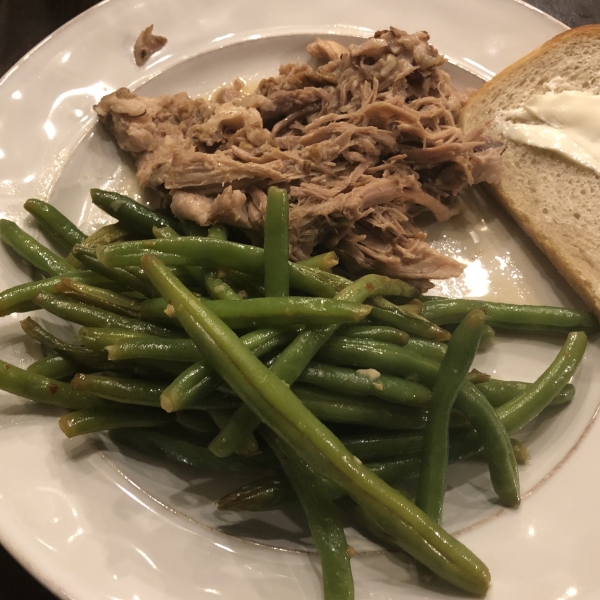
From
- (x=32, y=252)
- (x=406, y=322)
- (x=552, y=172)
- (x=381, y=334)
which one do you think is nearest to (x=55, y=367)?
(x=32, y=252)

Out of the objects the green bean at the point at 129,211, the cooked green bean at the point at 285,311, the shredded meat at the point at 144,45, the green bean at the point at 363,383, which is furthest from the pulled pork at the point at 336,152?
the green bean at the point at 363,383

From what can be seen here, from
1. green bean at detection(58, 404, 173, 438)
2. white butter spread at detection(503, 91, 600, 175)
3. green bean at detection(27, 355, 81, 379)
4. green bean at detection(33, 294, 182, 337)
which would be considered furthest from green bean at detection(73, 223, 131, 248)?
white butter spread at detection(503, 91, 600, 175)

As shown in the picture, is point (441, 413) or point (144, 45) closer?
point (441, 413)

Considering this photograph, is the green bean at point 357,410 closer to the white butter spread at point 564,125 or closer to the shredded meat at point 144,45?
the white butter spread at point 564,125

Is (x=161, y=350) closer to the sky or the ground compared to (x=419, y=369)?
closer to the sky

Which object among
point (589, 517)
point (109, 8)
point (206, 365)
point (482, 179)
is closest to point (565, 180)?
point (482, 179)

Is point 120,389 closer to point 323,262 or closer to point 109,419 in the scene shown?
point 109,419
